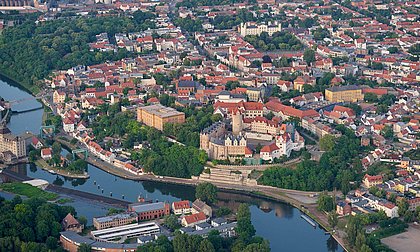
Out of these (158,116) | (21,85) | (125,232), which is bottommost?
(21,85)

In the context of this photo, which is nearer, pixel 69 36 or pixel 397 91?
pixel 397 91

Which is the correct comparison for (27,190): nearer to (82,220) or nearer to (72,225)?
(82,220)

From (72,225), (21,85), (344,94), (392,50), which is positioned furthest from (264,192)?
(392,50)

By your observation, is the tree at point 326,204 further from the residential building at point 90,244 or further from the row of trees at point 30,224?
the row of trees at point 30,224

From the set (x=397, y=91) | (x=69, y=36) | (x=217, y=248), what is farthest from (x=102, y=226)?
(x=69, y=36)

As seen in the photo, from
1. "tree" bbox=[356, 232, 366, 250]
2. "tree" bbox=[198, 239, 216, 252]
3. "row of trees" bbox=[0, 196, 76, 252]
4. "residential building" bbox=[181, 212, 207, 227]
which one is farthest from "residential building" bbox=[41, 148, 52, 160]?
"tree" bbox=[356, 232, 366, 250]

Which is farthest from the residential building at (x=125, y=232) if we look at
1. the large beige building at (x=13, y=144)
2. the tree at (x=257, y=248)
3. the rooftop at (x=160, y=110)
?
the rooftop at (x=160, y=110)

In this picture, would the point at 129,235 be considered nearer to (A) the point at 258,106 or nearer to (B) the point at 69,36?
(A) the point at 258,106
